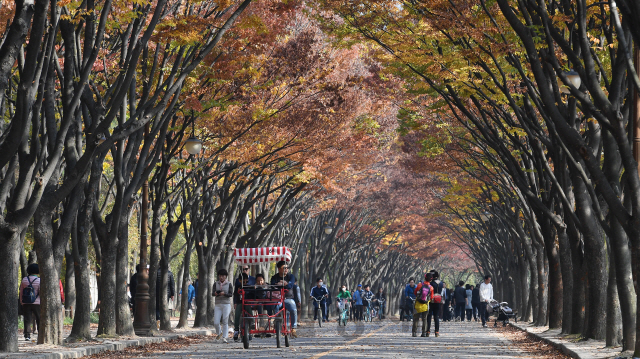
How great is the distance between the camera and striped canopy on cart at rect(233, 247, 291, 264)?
17625mm

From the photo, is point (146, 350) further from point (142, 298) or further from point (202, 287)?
point (202, 287)

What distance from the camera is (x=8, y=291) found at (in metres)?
12.4

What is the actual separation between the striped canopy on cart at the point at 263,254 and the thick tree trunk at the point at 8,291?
622 centimetres

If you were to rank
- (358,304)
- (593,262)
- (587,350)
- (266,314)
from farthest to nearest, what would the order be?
(358,304) < (266,314) < (593,262) < (587,350)

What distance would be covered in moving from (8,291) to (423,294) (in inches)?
398

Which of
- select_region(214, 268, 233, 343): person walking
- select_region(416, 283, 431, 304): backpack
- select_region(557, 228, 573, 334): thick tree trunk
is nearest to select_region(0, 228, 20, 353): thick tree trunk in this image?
select_region(214, 268, 233, 343): person walking

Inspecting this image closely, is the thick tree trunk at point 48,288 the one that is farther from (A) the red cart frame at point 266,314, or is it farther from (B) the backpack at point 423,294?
(B) the backpack at point 423,294

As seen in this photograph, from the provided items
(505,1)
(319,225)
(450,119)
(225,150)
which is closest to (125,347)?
(225,150)

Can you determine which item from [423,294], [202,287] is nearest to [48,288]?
[423,294]

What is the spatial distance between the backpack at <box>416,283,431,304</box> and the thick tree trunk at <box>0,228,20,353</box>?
9.95 metres

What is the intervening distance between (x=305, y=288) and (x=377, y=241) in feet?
34.4

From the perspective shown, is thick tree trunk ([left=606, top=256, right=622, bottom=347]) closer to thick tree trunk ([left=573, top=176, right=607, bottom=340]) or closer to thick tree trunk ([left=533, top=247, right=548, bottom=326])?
thick tree trunk ([left=573, top=176, right=607, bottom=340])

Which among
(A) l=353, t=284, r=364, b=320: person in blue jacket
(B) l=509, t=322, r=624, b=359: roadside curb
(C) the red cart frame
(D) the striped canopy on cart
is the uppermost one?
(D) the striped canopy on cart

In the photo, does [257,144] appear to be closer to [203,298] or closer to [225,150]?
[225,150]
